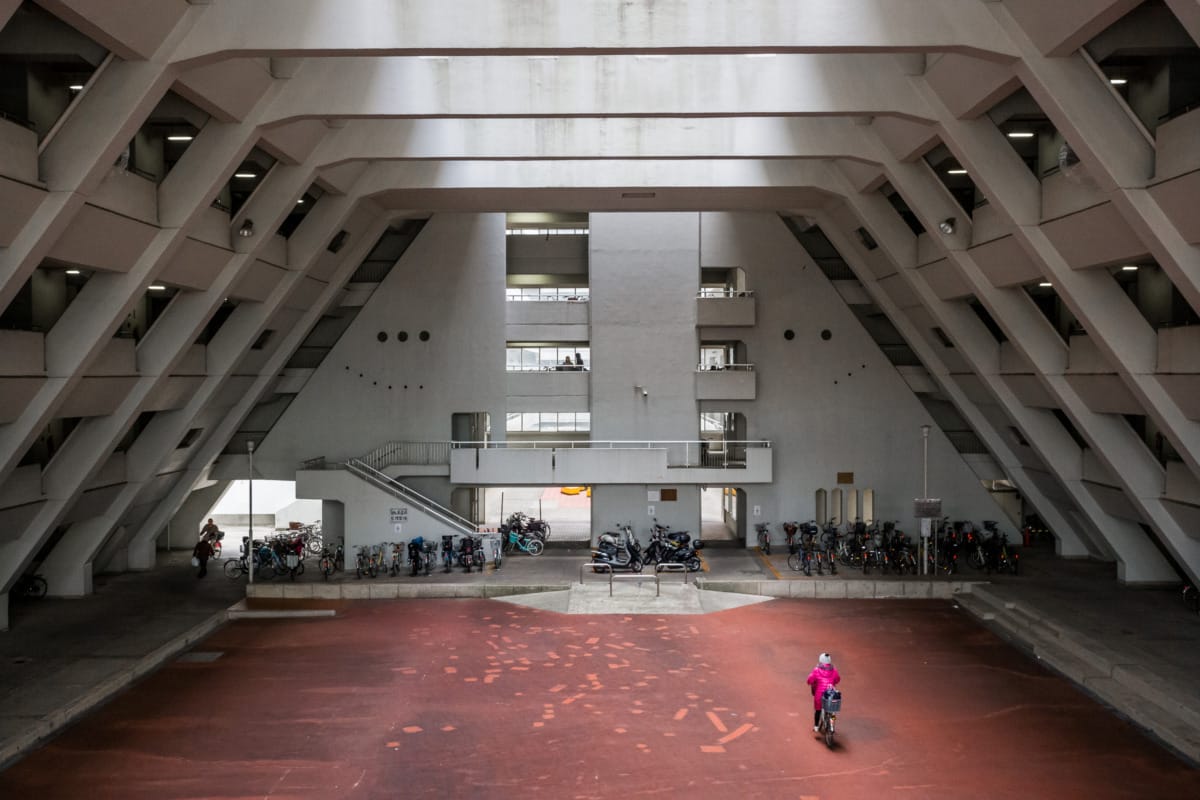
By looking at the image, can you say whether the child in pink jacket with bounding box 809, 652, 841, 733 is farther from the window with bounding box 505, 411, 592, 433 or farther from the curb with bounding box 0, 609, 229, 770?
the window with bounding box 505, 411, 592, 433

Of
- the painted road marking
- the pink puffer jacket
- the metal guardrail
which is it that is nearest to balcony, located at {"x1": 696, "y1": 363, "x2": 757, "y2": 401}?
the metal guardrail

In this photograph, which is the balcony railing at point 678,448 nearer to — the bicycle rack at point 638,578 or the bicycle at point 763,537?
the bicycle at point 763,537

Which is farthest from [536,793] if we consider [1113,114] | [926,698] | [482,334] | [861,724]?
[482,334]

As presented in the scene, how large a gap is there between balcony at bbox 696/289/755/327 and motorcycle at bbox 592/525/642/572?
6487 millimetres

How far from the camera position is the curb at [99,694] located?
11516 millimetres

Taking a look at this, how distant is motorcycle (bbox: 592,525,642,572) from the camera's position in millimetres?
22578

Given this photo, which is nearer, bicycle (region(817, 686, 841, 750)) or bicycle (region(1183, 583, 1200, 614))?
bicycle (region(817, 686, 841, 750))

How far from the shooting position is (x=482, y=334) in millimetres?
26141

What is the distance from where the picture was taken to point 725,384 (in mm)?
25734

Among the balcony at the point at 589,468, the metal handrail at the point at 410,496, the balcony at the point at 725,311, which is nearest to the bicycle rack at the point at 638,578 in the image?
the balcony at the point at 589,468

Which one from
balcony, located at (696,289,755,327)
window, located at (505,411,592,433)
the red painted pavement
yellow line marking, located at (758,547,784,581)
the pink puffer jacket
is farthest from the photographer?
window, located at (505,411,592,433)

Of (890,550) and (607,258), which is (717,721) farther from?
(607,258)

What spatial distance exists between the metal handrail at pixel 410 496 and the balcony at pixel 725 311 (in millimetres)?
8553

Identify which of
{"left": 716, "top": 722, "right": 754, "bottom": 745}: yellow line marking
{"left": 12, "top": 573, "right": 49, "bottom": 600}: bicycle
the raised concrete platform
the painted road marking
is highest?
{"left": 12, "top": 573, "right": 49, "bottom": 600}: bicycle
